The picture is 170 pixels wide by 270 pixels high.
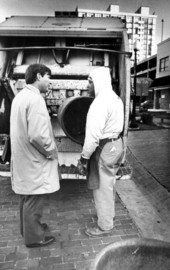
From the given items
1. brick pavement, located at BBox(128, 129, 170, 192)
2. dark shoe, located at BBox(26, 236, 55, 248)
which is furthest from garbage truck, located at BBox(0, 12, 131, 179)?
brick pavement, located at BBox(128, 129, 170, 192)

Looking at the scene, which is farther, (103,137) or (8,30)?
(8,30)

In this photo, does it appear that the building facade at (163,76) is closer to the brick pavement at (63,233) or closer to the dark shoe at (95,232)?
the brick pavement at (63,233)

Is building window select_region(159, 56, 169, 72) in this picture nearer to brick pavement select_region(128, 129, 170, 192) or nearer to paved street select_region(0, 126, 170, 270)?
brick pavement select_region(128, 129, 170, 192)

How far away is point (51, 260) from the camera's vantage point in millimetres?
2828

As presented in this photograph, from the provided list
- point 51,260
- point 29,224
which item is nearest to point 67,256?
point 51,260

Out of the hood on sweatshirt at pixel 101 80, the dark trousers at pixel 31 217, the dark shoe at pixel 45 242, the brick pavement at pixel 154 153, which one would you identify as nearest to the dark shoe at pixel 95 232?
the dark shoe at pixel 45 242

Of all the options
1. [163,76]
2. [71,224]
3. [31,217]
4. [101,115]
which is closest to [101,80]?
[101,115]

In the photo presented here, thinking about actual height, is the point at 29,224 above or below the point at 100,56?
below

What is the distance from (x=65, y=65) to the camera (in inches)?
190

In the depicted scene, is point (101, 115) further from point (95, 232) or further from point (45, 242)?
point (45, 242)

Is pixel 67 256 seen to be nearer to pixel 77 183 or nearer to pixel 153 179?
pixel 77 183

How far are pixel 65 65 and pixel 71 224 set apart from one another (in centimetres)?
267

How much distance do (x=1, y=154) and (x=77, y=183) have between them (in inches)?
61.6

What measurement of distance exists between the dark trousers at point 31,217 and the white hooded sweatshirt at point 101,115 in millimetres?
735
